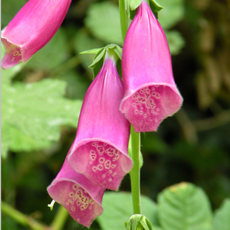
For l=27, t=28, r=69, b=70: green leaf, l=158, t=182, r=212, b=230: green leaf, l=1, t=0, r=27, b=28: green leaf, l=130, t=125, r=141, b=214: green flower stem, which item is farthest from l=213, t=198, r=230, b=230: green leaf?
l=1, t=0, r=27, b=28: green leaf

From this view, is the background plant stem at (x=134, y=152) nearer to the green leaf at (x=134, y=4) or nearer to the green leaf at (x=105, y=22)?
the green leaf at (x=134, y=4)

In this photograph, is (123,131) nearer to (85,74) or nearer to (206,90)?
(85,74)

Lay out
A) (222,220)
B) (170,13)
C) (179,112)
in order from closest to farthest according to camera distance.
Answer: (222,220)
(170,13)
(179,112)

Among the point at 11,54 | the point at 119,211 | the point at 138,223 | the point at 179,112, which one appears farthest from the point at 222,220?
the point at 179,112

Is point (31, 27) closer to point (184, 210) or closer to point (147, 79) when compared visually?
point (147, 79)

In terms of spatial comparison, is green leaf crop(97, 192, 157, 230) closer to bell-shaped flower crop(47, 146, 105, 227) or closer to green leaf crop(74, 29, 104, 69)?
bell-shaped flower crop(47, 146, 105, 227)

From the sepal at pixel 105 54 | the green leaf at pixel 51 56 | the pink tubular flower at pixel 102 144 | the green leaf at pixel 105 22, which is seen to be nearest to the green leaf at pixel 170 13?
the green leaf at pixel 105 22
